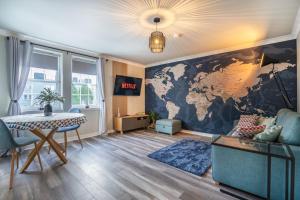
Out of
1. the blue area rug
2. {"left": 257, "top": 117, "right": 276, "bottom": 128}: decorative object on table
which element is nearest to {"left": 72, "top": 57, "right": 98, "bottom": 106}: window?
the blue area rug

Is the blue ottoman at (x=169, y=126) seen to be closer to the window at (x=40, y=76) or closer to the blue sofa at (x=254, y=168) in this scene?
the blue sofa at (x=254, y=168)

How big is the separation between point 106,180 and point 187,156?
1502 millimetres

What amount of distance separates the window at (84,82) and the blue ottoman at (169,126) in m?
2.09

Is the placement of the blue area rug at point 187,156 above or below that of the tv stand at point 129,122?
below

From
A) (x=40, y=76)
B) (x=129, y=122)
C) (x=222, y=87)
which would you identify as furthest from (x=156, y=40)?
(x=129, y=122)

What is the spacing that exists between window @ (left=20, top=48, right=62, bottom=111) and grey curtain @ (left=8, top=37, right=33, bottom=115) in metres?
0.22

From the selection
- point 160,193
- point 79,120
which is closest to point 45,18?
point 79,120

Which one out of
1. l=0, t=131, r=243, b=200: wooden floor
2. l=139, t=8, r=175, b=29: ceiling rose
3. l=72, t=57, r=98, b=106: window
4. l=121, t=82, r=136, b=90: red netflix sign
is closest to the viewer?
l=0, t=131, r=243, b=200: wooden floor

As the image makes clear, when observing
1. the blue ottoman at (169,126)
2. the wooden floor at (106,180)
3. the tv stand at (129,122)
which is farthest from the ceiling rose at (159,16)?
the tv stand at (129,122)

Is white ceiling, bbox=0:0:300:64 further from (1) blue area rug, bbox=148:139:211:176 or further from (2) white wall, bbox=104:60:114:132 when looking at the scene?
(1) blue area rug, bbox=148:139:211:176

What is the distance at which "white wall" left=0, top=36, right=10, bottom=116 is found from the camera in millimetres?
2869

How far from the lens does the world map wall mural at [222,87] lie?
3.21 m

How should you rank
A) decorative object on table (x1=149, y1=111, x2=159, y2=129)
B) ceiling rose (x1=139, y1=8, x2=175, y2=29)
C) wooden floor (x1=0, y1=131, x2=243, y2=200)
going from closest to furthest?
1. wooden floor (x1=0, y1=131, x2=243, y2=200)
2. ceiling rose (x1=139, y1=8, x2=175, y2=29)
3. decorative object on table (x1=149, y1=111, x2=159, y2=129)

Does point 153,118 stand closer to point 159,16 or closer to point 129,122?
point 129,122
